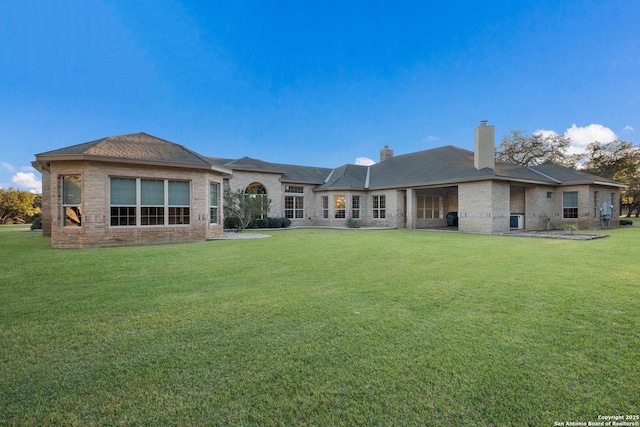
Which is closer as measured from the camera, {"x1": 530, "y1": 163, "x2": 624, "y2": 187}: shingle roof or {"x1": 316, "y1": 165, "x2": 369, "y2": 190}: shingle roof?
{"x1": 530, "y1": 163, "x2": 624, "y2": 187}: shingle roof

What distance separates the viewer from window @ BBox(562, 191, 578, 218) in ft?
62.5

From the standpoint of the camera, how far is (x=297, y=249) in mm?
10023

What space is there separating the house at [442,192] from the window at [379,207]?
0.26 feet

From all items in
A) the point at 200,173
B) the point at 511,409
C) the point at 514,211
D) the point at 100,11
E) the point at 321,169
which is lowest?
the point at 511,409

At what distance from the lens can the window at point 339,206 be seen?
23.3 m

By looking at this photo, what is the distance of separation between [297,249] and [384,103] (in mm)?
21862

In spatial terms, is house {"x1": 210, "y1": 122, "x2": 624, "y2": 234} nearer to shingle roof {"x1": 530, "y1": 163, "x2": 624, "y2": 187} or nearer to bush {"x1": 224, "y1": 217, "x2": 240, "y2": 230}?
shingle roof {"x1": 530, "y1": 163, "x2": 624, "y2": 187}

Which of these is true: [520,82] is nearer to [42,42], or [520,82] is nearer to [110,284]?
[110,284]

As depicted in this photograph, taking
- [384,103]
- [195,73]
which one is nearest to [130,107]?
[195,73]

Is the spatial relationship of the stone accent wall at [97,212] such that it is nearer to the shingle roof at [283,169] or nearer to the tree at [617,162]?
the shingle roof at [283,169]

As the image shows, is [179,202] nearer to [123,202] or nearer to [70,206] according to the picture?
[123,202]

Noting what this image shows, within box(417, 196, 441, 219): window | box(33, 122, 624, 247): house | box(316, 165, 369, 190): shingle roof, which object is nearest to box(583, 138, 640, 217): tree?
box(33, 122, 624, 247): house

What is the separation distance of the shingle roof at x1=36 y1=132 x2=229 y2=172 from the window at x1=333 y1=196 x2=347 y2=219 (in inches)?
481

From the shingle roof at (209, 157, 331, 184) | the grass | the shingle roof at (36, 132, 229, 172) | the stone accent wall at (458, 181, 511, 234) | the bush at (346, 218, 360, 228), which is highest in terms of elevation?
the shingle roof at (209, 157, 331, 184)
